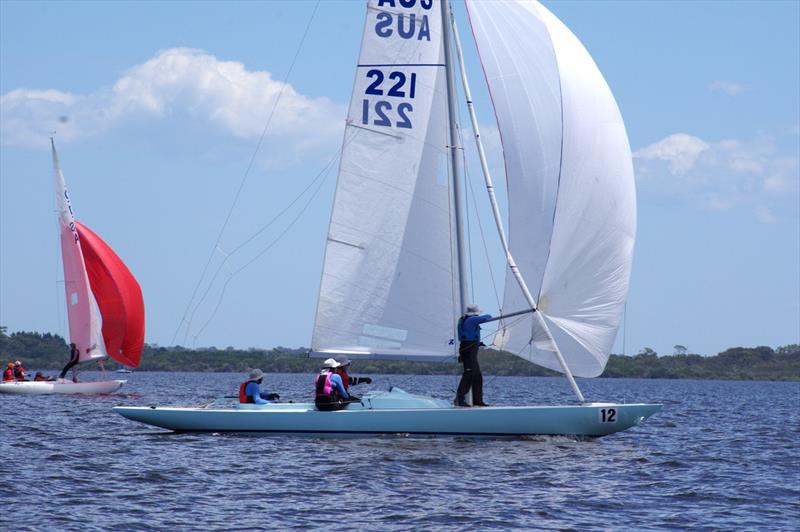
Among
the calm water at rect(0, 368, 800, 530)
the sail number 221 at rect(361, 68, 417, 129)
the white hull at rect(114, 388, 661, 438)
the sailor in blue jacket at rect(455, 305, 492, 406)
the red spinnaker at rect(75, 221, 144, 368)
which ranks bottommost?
the calm water at rect(0, 368, 800, 530)

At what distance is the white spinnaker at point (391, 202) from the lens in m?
20.8

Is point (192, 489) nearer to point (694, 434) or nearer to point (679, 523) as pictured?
point (679, 523)

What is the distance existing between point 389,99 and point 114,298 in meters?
22.8

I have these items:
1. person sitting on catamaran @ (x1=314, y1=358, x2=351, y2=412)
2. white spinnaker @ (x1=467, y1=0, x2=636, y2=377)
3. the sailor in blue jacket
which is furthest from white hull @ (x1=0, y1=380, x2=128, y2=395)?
white spinnaker @ (x1=467, y1=0, x2=636, y2=377)

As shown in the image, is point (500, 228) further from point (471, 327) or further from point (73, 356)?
point (73, 356)

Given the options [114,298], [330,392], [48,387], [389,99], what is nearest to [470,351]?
[330,392]

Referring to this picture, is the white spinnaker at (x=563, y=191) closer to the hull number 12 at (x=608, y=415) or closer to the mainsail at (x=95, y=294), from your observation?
the hull number 12 at (x=608, y=415)

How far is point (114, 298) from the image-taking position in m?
41.2

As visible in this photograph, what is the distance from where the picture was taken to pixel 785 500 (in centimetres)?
1644

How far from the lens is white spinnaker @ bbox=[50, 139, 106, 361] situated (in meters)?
41.3

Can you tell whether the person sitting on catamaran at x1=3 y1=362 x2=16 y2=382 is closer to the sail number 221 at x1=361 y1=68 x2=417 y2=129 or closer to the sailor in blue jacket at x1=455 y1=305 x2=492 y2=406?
the sail number 221 at x1=361 y1=68 x2=417 y2=129

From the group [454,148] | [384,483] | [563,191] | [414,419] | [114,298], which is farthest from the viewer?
[114,298]

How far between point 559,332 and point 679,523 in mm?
6053

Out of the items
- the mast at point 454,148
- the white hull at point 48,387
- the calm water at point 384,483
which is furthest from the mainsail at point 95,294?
the mast at point 454,148
